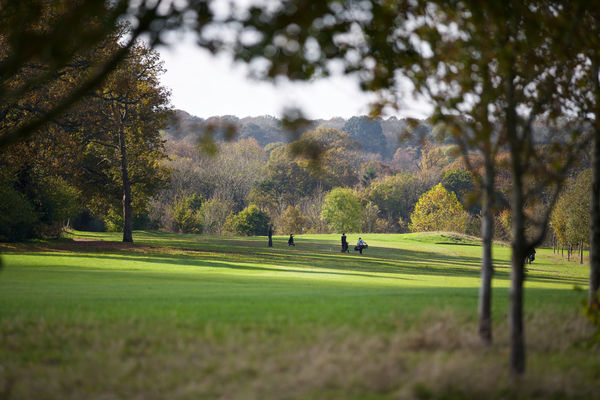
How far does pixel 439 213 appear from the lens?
7944cm

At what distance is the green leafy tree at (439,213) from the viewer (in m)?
77.9

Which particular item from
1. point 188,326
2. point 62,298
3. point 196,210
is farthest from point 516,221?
point 196,210

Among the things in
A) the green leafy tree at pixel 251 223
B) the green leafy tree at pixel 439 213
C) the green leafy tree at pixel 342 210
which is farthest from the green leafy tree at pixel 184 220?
the green leafy tree at pixel 439 213

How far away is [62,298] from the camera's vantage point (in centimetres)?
1147

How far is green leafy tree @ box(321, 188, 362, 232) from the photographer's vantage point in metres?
76.5

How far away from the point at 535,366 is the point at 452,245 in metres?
52.9

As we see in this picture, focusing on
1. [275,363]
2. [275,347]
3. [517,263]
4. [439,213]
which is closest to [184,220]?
[439,213]

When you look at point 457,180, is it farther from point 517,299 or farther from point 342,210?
point 517,299

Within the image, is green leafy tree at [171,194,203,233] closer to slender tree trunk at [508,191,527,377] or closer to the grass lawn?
the grass lawn

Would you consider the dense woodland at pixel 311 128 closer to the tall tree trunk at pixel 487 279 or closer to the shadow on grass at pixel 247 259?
the tall tree trunk at pixel 487 279

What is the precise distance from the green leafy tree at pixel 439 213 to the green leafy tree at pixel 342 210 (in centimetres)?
974

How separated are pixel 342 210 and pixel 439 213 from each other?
13.8 meters

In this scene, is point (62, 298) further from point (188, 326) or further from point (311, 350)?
point (311, 350)

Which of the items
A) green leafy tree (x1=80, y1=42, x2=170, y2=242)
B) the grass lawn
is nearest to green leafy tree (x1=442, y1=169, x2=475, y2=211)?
green leafy tree (x1=80, y1=42, x2=170, y2=242)
